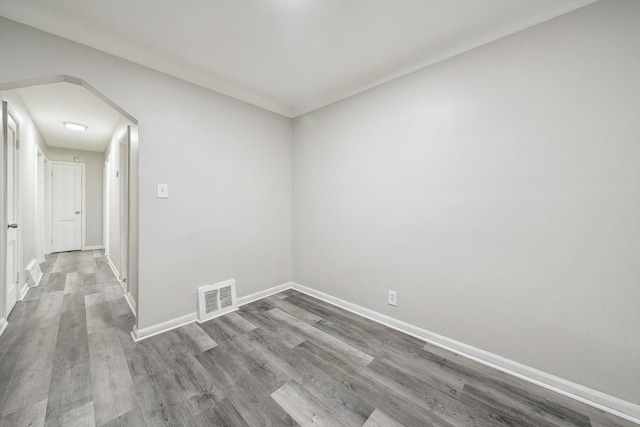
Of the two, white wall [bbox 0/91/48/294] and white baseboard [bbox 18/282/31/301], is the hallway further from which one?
white wall [bbox 0/91/48/294]

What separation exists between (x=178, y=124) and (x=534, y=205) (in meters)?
3.02

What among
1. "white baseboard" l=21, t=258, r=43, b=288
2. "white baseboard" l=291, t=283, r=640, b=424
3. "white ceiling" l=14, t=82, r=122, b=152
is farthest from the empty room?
"white baseboard" l=21, t=258, r=43, b=288

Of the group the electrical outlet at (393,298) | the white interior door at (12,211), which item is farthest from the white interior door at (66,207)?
the electrical outlet at (393,298)

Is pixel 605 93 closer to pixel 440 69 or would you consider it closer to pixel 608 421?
pixel 440 69

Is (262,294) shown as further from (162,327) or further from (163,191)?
(163,191)

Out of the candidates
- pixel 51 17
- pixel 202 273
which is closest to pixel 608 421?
pixel 202 273

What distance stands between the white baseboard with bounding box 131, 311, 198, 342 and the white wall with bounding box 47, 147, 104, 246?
5809 mm

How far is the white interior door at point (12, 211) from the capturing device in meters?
2.41

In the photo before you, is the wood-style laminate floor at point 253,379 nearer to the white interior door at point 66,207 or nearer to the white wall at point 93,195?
the white interior door at point 66,207

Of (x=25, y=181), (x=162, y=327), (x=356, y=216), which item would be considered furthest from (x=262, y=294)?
(x=25, y=181)

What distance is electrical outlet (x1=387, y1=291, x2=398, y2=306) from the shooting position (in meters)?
2.34

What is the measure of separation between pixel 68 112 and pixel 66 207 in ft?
12.0

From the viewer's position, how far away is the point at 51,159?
220 inches

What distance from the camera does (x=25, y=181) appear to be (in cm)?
323
